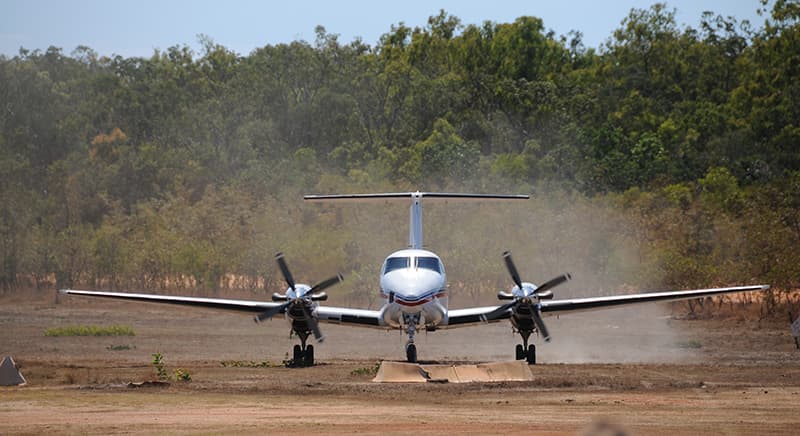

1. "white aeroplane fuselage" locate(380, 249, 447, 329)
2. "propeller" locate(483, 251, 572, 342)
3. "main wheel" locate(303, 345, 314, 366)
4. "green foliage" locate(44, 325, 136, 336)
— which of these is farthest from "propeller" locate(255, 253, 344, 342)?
"green foliage" locate(44, 325, 136, 336)

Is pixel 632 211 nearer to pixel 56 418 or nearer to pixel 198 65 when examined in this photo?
pixel 56 418

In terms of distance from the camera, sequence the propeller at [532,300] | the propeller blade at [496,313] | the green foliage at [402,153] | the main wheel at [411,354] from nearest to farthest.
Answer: the main wheel at [411,354] < the propeller at [532,300] < the propeller blade at [496,313] < the green foliage at [402,153]

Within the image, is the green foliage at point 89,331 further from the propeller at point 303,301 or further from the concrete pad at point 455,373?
the concrete pad at point 455,373

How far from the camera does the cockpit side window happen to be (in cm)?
2489

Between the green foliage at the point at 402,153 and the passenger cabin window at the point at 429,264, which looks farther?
the green foliage at the point at 402,153

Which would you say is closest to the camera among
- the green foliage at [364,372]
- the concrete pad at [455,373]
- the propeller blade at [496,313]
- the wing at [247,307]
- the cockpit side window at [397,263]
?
the concrete pad at [455,373]

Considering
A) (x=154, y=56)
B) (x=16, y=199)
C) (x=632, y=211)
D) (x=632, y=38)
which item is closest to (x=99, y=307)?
(x=16, y=199)

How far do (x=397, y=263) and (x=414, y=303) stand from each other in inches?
56.9

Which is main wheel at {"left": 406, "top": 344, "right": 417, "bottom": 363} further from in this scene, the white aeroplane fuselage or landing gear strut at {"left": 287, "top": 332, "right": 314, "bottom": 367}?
landing gear strut at {"left": 287, "top": 332, "right": 314, "bottom": 367}

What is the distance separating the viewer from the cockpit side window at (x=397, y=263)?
2489 centimetres

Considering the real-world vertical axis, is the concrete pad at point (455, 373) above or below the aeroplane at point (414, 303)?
below

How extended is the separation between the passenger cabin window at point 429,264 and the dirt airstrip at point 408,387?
2.68m

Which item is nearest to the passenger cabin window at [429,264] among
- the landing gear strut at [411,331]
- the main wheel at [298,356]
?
the landing gear strut at [411,331]

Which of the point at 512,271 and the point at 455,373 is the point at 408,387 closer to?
the point at 455,373
